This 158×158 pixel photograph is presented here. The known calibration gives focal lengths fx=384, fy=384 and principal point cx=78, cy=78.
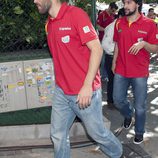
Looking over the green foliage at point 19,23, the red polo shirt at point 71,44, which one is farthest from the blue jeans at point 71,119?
the green foliage at point 19,23

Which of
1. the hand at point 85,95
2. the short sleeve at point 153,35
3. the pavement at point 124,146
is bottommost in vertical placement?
the pavement at point 124,146

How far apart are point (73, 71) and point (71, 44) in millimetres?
247

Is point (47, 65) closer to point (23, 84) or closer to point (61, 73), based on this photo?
point (23, 84)

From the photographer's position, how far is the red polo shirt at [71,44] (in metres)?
3.25

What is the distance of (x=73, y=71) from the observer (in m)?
3.41

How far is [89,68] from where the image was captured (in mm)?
3203

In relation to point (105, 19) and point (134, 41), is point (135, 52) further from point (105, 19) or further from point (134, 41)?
point (105, 19)

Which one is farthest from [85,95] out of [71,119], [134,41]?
[134,41]

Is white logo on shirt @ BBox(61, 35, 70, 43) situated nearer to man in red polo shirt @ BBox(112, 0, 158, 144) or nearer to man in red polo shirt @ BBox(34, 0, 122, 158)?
man in red polo shirt @ BBox(34, 0, 122, 158)

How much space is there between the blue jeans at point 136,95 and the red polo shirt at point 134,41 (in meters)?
0.08

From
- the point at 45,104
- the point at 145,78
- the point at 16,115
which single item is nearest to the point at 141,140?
the point at 145,78

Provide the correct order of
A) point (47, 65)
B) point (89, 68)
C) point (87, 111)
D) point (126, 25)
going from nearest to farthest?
point (89, 68) → point (87, 111) → point (126, 25) → point (47, 65)

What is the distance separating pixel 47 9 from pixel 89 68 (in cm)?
65

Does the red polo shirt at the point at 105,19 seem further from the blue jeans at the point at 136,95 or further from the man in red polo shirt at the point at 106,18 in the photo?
the blue jeans at the point at 136,95
